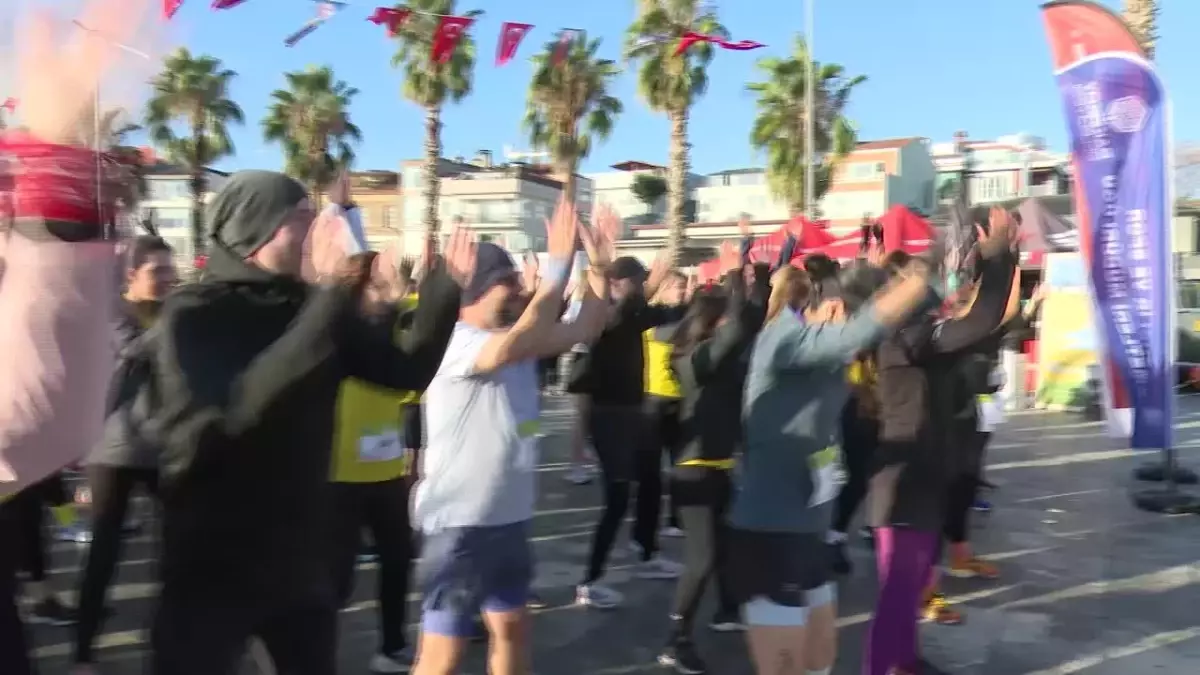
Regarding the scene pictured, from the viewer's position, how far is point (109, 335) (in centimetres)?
240

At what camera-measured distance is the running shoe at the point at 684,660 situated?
4.45 metres

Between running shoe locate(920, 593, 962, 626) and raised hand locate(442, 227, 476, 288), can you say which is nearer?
raised hand locate(442, 227, 476, 288)

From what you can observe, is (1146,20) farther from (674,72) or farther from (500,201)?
(500,201)

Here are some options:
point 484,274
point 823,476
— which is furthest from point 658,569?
point 484,274

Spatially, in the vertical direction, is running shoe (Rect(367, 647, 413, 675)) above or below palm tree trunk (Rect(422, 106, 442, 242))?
below

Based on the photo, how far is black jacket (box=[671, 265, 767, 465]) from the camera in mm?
4402

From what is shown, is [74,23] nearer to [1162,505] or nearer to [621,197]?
[1162,505]

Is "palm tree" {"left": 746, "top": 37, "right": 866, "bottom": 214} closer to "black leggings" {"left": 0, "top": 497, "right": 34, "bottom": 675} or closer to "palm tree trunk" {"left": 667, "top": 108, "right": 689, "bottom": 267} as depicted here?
"palm tree trunk" {"left": 667, "top": 108, "right": 689, "bottom": 267}

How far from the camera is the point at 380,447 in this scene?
423cm

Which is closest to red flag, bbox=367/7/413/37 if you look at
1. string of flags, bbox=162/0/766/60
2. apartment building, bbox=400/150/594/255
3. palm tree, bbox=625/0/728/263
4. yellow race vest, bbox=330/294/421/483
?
string of flags, bbox=162/0/766/60

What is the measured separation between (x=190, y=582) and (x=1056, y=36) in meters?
7.10

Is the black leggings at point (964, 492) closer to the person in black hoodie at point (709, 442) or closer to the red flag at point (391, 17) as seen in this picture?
the person in black hoodie at point (709, 442)

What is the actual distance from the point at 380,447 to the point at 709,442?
59.2 inches

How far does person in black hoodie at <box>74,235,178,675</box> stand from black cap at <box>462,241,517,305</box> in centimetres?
155
